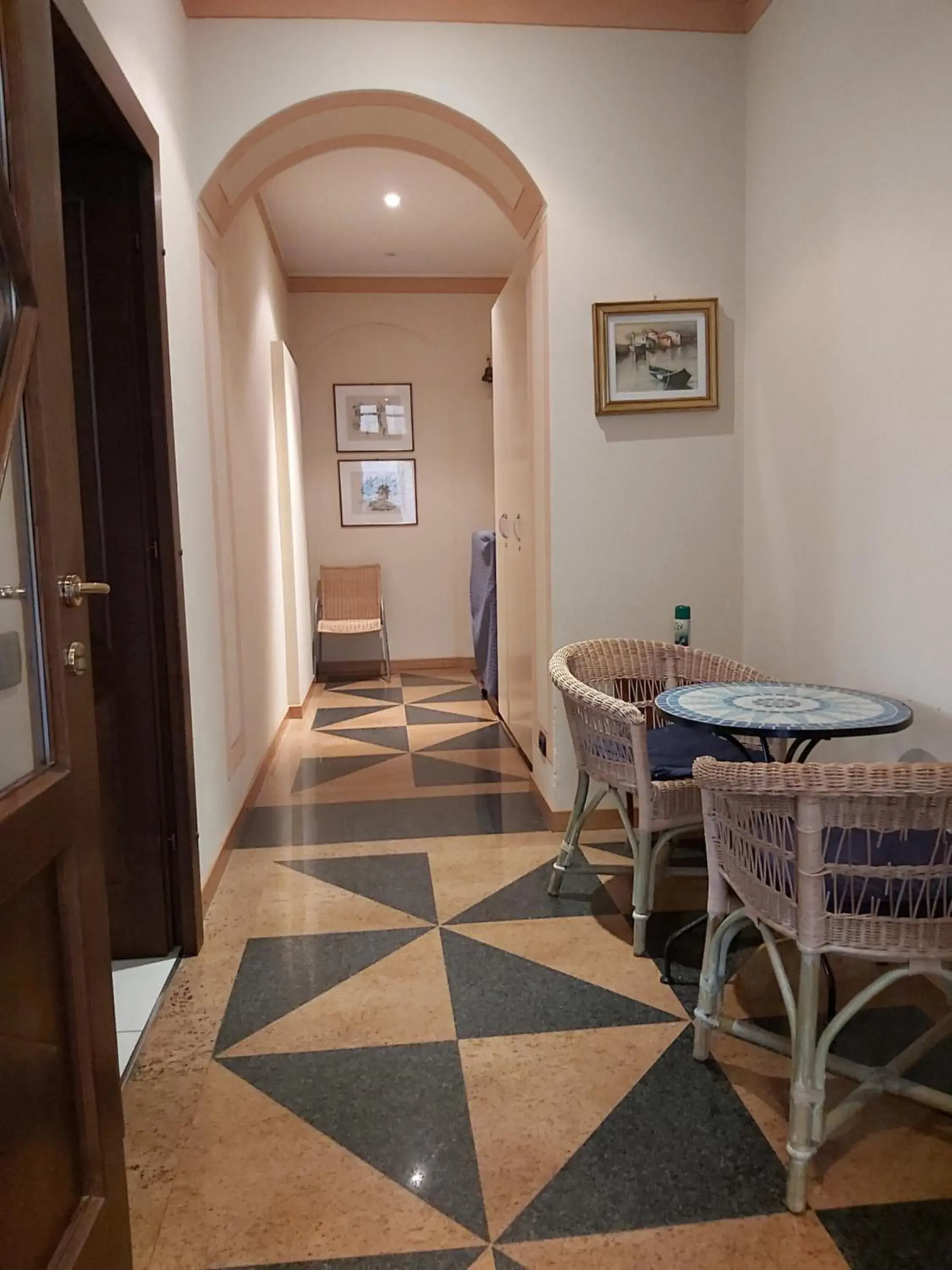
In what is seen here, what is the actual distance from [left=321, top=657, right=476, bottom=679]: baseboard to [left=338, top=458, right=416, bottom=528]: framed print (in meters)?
1.05

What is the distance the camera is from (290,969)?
2.29 m

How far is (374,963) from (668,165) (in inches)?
105

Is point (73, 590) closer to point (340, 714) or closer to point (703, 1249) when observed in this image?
point (703, 1249)

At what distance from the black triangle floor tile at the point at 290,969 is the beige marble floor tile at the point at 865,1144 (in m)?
0.94

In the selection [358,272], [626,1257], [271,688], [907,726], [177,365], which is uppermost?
[358,272]

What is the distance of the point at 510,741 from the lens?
4555 mm

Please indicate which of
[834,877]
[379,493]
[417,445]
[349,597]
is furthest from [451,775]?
[417,445]

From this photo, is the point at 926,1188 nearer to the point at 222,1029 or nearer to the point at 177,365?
the point at 222,1029

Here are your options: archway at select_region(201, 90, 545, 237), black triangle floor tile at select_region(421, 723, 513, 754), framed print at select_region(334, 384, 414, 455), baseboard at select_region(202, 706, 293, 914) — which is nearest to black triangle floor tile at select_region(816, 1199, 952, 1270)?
baseboard at select_region(202, 706, 293, 914)

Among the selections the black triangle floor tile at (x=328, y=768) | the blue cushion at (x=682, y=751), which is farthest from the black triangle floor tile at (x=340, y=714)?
the blue cushion at (x=682, y=751)

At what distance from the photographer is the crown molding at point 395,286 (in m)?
6.48

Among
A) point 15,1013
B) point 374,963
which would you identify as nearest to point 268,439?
Result: point 374,963

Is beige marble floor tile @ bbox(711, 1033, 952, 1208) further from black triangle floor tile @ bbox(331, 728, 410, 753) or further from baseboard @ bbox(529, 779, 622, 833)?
black triangle floor tile @ bbox(331, 728, 410, 753)

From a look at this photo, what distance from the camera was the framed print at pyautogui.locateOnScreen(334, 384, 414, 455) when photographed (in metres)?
6.70
